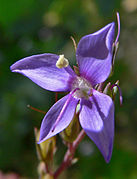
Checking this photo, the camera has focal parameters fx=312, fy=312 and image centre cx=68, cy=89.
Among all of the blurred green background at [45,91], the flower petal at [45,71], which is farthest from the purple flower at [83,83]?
the blurred green background at [45,91]

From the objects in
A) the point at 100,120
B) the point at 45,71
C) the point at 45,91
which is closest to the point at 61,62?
the point at 45,71

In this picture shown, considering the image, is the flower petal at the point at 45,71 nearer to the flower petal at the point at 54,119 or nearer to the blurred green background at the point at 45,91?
the flower petal at the point at 54,119

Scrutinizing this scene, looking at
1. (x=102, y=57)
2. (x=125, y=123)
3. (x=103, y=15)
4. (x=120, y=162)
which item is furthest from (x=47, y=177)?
(x=103, y=15)

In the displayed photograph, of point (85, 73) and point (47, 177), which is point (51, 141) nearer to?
point (47, 177)

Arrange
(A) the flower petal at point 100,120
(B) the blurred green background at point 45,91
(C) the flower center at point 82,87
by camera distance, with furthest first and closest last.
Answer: (B) the blurred green background at point 45,91
(C) the flower center at point 82,87
(A) the flower petal at point 100,120

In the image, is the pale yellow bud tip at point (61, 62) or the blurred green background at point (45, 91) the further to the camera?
the blurred green background at point (45, 91)

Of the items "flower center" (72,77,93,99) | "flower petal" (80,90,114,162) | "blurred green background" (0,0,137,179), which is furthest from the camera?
"blurred green background" (0,0,137,179)

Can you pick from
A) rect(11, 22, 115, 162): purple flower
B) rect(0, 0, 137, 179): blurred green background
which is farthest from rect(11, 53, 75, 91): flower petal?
rect(0, 0, 137, 179): blurred green background

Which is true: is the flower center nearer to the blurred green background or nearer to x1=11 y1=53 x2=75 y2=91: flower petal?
x1=11 y1=53 x2=75 y2=91: flower petal

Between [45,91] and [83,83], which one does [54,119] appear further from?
[45,91]
